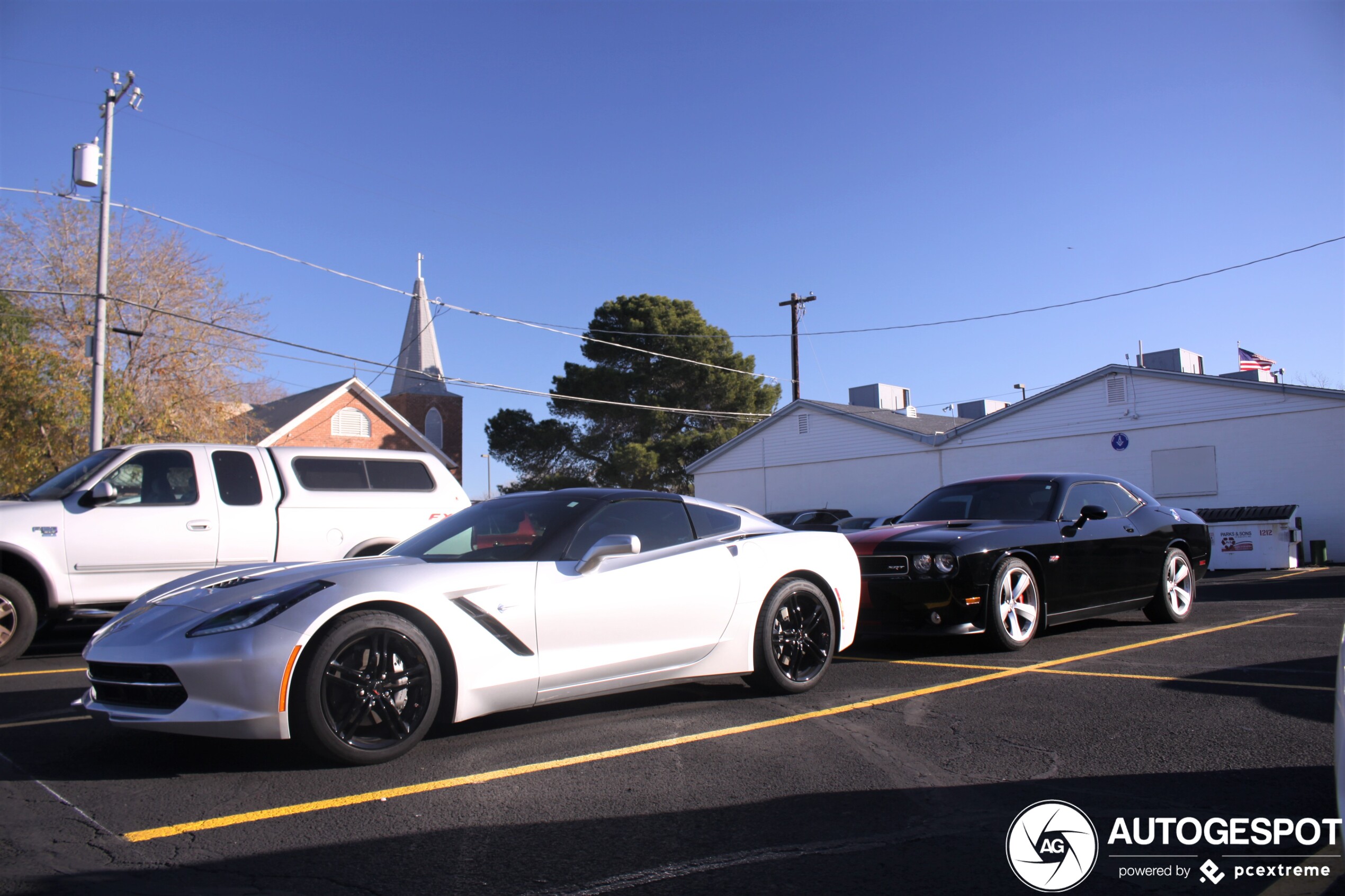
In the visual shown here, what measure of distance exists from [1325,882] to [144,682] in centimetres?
454

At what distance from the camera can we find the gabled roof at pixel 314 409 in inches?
1576

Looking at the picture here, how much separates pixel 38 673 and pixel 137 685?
415cm

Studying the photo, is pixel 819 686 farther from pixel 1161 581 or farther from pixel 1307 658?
pixel 1161 581

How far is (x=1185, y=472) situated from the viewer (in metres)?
24.4

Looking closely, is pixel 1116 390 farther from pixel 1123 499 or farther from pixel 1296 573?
pixel 1123 499

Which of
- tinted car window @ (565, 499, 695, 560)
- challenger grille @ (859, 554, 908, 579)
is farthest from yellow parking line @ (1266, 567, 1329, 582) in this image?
tinted car window @ (565, 499, 695, 560)

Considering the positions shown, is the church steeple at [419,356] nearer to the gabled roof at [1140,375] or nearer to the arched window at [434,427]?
the arched window at [434,427]

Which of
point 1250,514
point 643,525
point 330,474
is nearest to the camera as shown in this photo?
point 643,525

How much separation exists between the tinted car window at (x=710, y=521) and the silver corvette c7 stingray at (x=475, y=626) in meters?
0.01

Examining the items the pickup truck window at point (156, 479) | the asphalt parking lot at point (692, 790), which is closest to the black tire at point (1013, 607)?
the asphalt parking lot at point (692, 790)

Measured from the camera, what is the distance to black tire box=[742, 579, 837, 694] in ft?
19.1

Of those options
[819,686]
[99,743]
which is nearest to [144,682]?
[99,743]

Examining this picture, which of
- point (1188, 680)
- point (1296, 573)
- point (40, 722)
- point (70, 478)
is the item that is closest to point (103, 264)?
point (70, 478)

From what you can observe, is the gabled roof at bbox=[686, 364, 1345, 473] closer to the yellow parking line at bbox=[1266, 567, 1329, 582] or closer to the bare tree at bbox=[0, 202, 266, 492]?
the yellow parking line at bbox=[1266, 567, 1329, 582]
